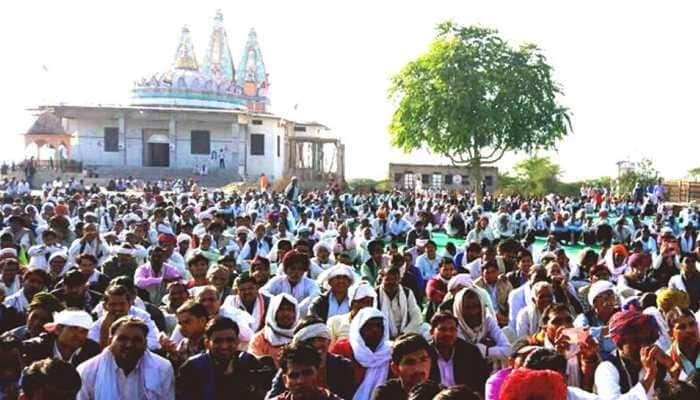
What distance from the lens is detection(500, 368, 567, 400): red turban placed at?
305 centimetres

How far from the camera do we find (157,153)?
44.0 m

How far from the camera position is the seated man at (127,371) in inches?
160

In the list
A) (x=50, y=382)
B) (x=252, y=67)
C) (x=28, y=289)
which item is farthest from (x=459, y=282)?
(x=252, y=67)

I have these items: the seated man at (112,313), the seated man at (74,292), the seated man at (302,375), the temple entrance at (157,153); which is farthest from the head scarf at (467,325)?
the temple entrance at (157,153)

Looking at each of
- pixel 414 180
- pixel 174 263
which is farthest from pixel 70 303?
pixel 414 180

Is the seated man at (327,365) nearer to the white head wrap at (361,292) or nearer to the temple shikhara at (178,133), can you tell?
the white head wrap at (361,292)

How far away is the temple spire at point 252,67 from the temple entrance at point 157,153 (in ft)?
38.9

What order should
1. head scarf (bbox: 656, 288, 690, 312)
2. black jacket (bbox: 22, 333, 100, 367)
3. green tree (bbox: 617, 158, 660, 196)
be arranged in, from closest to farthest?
1. black jacket (bbox: 22, 333, 100, 367)
2. head scarf (bbox: 656, 288, 690, 312)
3. green tree (bbox: 617, 158, 660, 196)

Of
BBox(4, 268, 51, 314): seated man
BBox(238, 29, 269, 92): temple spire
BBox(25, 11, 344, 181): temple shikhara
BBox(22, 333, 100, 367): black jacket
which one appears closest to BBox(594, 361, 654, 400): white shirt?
BBox(22, 333, 100, 367): black jacket

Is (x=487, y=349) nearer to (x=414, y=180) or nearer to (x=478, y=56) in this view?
(x=478, y=56)

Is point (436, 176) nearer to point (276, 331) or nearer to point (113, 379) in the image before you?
point (276, 331)

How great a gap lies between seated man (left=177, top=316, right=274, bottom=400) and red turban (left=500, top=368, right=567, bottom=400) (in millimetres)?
1520

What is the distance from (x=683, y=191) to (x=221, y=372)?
40.7m

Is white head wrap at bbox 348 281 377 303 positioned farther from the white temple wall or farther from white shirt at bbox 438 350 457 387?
the white temple wall
